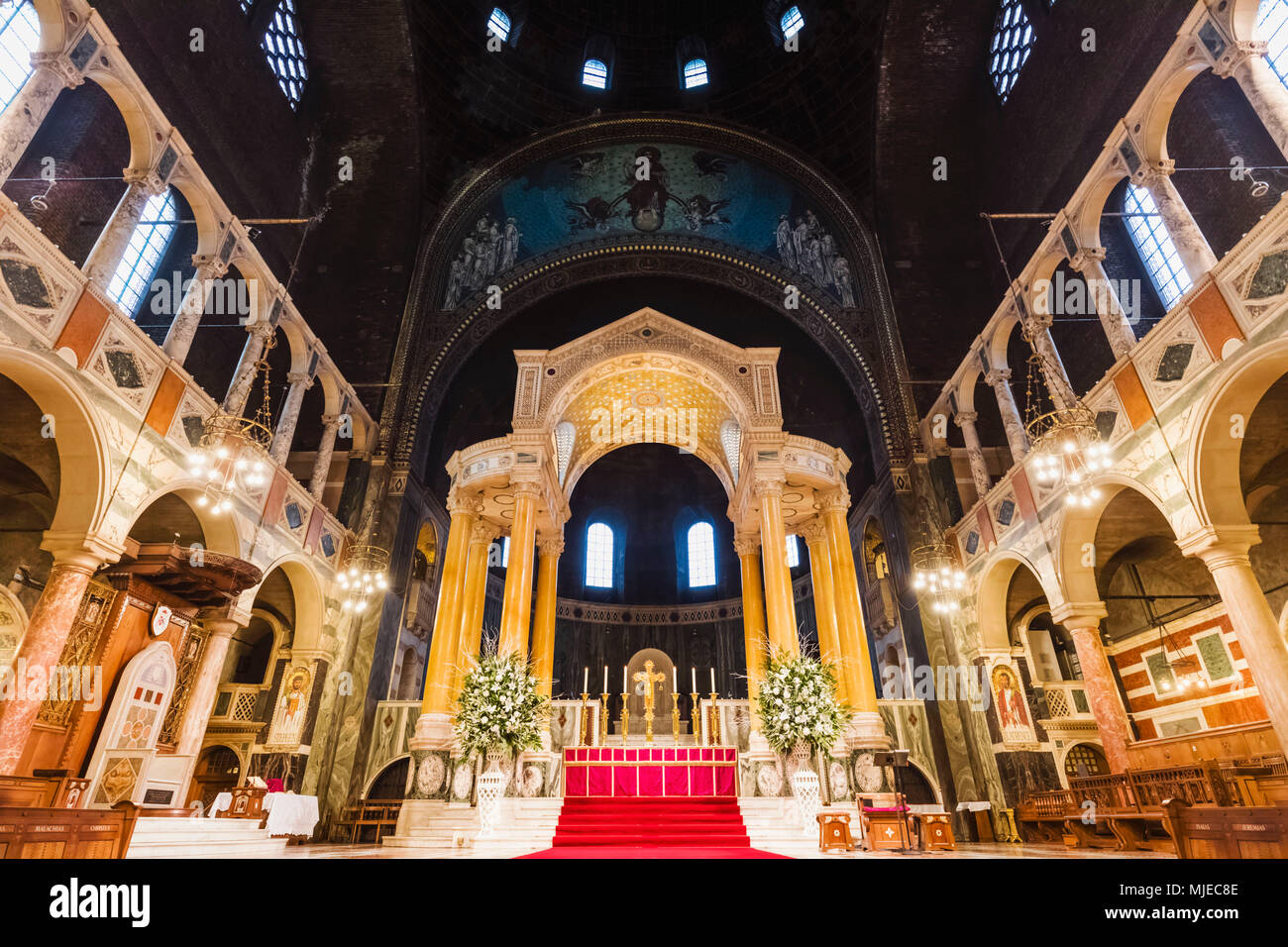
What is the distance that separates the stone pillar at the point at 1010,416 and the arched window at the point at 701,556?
13.7 metres

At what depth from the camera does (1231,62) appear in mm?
8117

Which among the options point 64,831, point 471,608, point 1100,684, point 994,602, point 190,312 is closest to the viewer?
point 64,831

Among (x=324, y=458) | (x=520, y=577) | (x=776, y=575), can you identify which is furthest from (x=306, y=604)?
(x=776, y=575)

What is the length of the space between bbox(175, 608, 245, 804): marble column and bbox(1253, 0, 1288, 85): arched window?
63.6 feet

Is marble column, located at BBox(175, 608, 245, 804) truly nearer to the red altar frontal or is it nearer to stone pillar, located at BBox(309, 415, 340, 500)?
stone pillar, located at BBox(309, 415, 340, 500)

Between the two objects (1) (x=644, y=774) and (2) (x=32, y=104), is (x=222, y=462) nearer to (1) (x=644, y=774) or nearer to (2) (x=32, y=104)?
(2) (x=32, y=104)

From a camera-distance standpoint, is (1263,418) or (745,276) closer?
(1263,418)

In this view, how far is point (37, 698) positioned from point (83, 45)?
8208 millimetres

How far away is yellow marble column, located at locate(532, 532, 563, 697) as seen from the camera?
1549 centimetres

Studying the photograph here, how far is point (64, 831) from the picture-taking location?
560 centimetres

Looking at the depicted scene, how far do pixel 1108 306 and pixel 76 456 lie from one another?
15.3m

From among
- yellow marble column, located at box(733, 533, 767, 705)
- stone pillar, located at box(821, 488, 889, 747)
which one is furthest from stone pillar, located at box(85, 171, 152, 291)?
stone pillar, located at box(821, 488, 889, 747)
